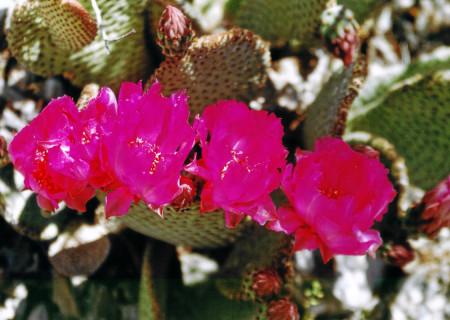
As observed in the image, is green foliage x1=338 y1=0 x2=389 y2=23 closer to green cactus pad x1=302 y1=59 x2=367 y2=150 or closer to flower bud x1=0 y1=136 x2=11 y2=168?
green cactus pad x1=302 y1=59 x2=367 y2=150

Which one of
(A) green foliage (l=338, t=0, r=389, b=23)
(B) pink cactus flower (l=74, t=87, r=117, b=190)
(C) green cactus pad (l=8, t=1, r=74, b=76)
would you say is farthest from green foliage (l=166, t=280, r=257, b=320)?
(A) green foliage (l=338, t=0, r=389, b=23)

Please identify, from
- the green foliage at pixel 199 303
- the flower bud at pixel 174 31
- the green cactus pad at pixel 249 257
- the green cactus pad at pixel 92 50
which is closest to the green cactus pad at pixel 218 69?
the flower bud at pixel 174 31

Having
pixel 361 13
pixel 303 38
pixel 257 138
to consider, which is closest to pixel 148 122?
pixel 257 138

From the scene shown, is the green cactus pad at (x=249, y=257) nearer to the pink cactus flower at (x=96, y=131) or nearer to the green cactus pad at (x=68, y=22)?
the pink cactus flower at (x=96, y=131)

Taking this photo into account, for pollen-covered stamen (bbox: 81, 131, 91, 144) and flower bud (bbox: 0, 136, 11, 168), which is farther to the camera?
flower bud (bbox: 0, 136, 11, 168)

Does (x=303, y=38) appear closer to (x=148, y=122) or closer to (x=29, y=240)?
(x=148, y=122)
